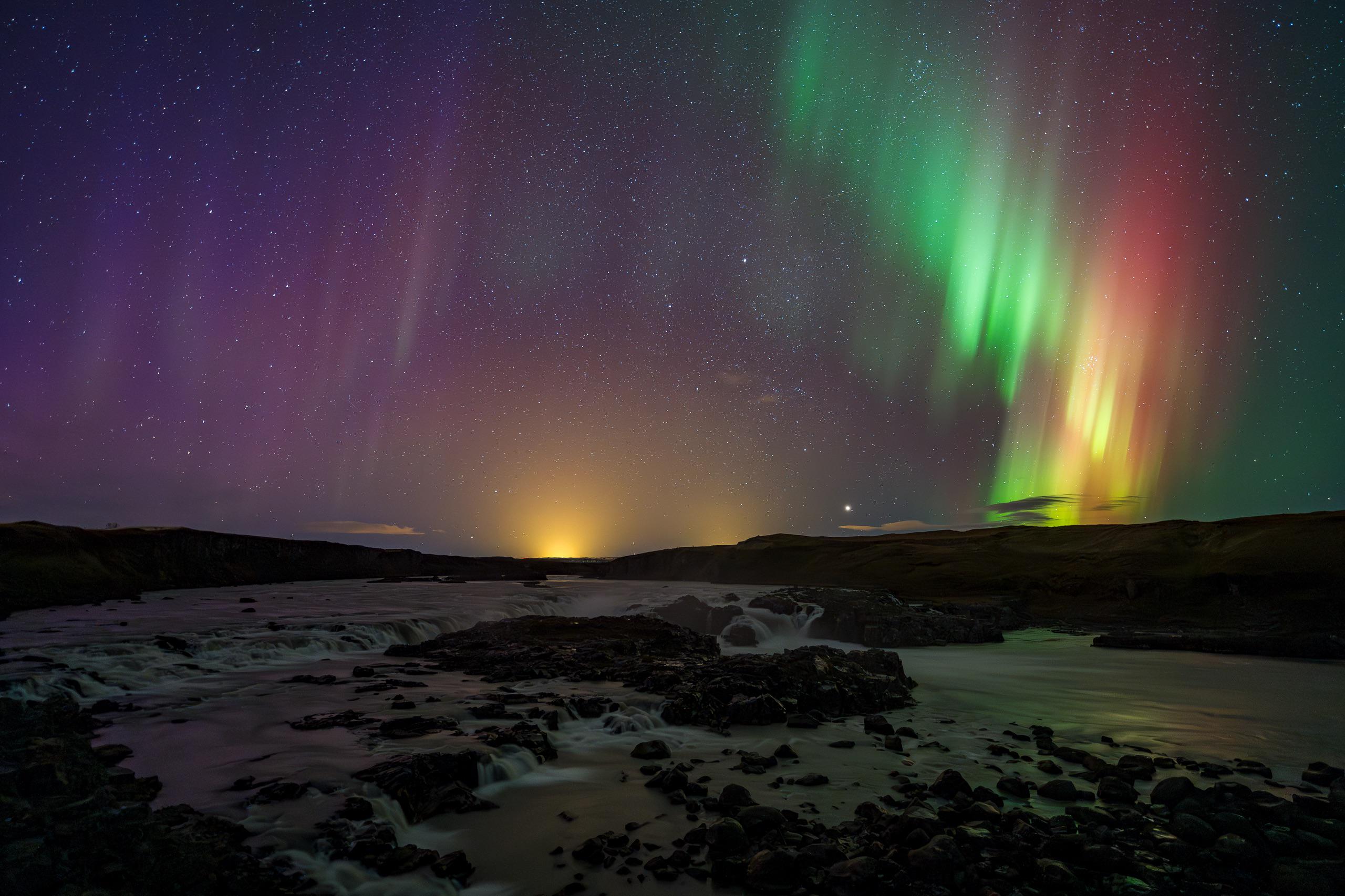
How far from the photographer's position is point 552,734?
382 inches

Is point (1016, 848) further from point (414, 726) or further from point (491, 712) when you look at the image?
point (414, 726)

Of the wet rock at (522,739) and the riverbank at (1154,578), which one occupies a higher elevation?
the riverbank at (1154,578)

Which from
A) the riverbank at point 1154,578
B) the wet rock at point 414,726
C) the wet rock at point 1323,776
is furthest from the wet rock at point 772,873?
the riverbank at point 1154,578

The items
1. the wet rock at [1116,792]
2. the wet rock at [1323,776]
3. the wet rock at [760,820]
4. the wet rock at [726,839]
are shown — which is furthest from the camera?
the wet rock at [1323,776]

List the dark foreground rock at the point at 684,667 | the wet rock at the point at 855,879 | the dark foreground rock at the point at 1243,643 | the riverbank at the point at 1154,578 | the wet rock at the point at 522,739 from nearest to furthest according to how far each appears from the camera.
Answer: the wet rock at the point at 855,879
the wet rock at the point at 522,739
the dark foreground rock at the point at 684,667
the dark foreground rock at the point at 1243,643
the riverbank at the point at 1154,578

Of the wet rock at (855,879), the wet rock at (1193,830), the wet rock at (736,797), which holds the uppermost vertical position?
the wet rock at (1193,830)

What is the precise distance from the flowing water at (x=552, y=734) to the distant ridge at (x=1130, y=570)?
17388 millimetres

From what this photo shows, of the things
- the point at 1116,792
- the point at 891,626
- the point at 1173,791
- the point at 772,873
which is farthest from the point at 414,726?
the point at 891,626

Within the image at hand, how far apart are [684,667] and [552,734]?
560 cm

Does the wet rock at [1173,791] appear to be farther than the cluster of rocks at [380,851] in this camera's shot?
Yes

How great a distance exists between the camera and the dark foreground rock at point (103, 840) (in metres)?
4.23

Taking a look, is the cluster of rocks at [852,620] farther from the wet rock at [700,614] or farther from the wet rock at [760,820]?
the wet rock at [760,820]

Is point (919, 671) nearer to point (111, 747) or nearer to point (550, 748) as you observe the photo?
point (550, 748)

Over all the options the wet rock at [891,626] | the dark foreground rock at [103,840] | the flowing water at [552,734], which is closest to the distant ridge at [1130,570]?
the wet rock at [891,626]
